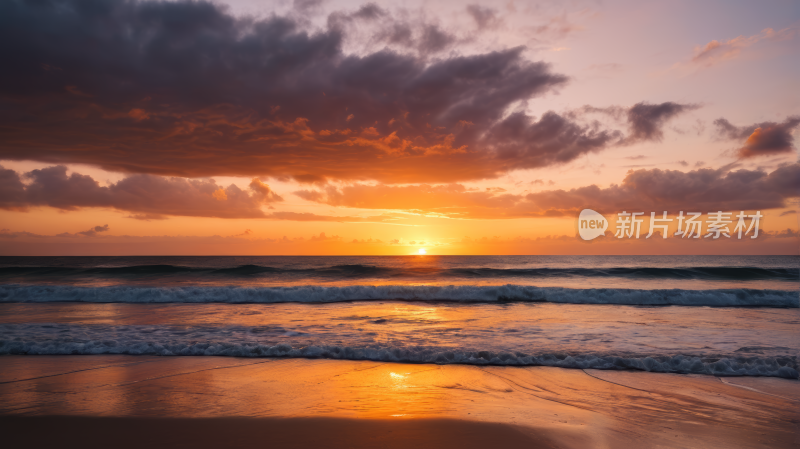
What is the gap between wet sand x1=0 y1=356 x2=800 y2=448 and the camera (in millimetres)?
4137

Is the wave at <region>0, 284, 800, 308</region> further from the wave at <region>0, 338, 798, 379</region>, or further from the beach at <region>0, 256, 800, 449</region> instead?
the wave at <region>0, 338, 798, 379</region>

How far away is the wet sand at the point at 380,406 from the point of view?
4.14 meters

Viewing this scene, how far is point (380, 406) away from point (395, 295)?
46.8 ft

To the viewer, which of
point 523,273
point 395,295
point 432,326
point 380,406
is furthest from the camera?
point 523,273

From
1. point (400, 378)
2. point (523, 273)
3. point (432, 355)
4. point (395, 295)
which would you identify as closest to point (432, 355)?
point (432, 355)

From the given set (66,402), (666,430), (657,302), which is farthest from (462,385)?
(657,302)

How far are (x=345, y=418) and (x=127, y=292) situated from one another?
62.1ft

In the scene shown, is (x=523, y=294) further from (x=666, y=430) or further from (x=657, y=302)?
(x=666, y=430)

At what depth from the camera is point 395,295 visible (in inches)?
757

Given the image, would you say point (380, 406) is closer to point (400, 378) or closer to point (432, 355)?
point (400, 378)

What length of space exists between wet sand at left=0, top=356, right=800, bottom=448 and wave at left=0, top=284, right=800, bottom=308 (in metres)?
11.6

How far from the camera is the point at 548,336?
957 cm

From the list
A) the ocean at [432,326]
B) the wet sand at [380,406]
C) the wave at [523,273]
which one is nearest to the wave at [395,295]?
the ocean at [432,326]

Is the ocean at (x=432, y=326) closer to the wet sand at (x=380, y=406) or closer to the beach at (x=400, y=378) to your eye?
the beach at (x=400, y=378)
